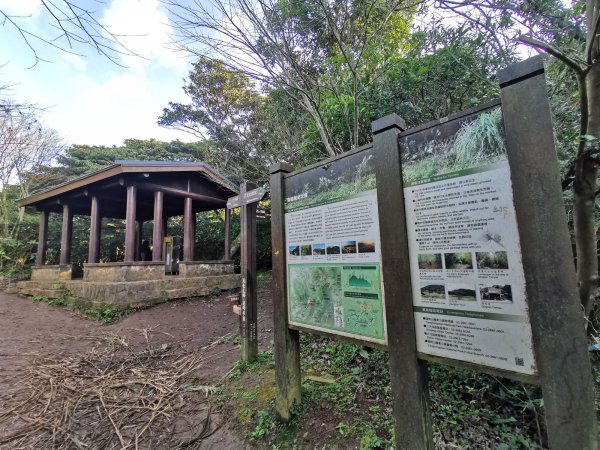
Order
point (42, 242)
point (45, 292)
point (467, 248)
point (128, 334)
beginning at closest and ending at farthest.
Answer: point (467, 248), point (128, 334), point (45, 292), point (42, 242)

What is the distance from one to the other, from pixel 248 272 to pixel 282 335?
140cm

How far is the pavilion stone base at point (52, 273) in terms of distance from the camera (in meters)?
9.66

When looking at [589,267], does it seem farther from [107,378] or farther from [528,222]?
[107,378]

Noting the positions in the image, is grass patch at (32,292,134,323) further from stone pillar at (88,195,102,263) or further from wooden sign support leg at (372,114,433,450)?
wooden sign support leg at (372,114,433,450)

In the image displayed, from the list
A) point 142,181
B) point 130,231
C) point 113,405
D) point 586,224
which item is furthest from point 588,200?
point 142,181

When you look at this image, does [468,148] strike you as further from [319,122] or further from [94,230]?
[94,230]

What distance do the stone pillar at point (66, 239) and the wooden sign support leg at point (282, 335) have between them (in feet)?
34.9

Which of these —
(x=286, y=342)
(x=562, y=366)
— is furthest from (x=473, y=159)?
(x=286, y=342)

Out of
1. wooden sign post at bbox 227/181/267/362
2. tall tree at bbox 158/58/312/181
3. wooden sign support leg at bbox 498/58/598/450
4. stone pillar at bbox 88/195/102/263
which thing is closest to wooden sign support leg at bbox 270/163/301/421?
wooden sign post at bbox 227/181/267/362

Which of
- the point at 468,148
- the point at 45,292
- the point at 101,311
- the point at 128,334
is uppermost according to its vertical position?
the point at 468,148

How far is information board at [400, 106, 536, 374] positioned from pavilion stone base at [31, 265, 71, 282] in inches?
461

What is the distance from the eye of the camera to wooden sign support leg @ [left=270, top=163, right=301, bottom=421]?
2.54m

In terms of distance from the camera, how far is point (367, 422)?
91.3 inches

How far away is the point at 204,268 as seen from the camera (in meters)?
9.27
